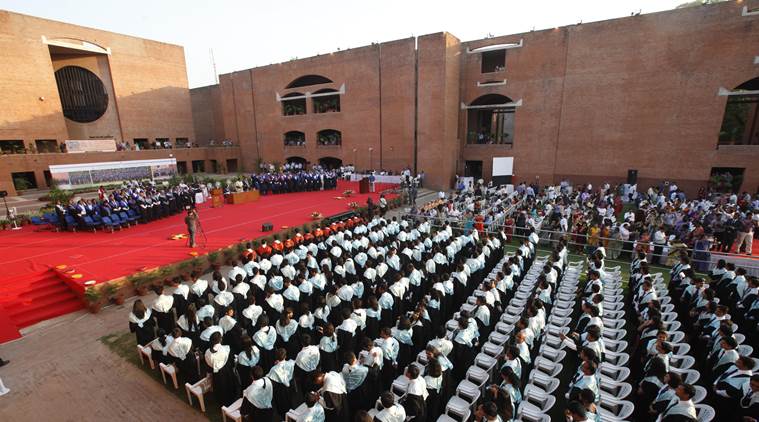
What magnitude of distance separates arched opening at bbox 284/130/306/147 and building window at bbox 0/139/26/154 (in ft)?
64.3

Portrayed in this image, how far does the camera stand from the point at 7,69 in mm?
25953

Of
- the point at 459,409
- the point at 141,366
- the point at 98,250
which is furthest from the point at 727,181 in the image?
the point at 98,250

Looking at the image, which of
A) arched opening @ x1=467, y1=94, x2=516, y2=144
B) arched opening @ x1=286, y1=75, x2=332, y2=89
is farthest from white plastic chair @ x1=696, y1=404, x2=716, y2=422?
arched opening @ x1=286, y1=75, x2=332, y2=89

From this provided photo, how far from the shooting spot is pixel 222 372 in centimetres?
558

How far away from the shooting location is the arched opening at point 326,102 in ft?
107

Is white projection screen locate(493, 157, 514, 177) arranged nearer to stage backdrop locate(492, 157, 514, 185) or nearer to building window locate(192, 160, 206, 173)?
stage backdrop locate(492, 157, 514, 185)

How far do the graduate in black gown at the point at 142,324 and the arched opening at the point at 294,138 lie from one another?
1140 inches

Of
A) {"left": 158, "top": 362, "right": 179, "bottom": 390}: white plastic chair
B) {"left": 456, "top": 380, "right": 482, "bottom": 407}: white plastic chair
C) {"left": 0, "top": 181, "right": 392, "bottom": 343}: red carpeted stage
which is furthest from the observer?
{"left": 0, "top": 181, "right": 392, "bottom": 343}: red carpeted stage

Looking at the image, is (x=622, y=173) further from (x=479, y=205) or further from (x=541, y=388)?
(x=541, y=388)

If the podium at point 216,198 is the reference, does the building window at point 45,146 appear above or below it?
above

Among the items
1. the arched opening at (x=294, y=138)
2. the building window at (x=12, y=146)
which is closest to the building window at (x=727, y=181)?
the arched opening at (x=294, y=138)

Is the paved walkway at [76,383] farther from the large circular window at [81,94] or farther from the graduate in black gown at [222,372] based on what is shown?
the large circular window at [81,94]

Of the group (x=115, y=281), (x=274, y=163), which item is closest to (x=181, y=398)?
(x=115, y=281)

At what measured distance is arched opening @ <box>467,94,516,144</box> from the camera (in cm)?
2841
